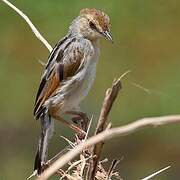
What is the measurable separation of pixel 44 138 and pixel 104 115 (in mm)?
1147

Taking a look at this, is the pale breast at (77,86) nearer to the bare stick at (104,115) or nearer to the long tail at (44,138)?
the long tail at (44,138)

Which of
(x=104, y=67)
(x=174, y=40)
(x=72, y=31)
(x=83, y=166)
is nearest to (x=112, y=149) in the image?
(x=104, y=67)

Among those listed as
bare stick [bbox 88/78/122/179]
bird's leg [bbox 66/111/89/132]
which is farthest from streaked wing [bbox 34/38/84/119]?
bare stick [bbox 88/78/122/179]

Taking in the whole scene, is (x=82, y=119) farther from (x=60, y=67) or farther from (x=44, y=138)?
(x=60, y=67)

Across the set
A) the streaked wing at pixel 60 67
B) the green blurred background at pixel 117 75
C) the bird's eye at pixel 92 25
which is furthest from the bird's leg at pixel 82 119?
the green blurred background at pixel 117 75

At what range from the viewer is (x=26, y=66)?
6980 mm

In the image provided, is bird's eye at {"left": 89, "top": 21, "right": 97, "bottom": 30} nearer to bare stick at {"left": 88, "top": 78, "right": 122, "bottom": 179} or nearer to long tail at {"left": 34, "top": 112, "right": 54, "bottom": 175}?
long tail at {"left": 34, "top": 112, "right": 54, "bottom": 175}

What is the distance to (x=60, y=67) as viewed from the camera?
2.95 meters

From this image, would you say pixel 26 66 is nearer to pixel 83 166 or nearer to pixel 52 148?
pixel 52 148

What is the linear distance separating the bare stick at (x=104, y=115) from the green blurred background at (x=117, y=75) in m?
3.60

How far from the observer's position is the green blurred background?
223 inches

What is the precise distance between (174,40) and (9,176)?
2.45 metres

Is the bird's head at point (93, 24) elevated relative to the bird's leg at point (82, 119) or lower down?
elevated

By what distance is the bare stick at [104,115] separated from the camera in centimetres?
160
